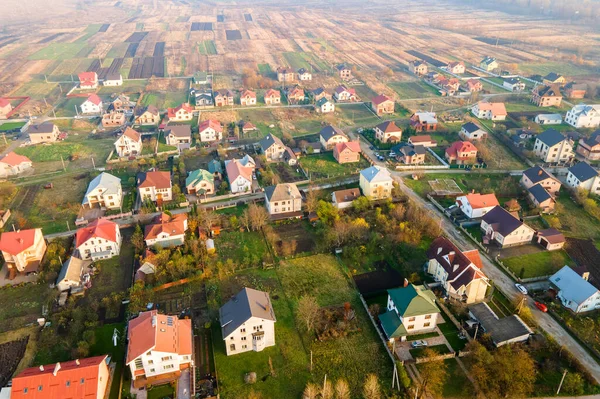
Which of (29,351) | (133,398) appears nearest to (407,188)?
(133,398)

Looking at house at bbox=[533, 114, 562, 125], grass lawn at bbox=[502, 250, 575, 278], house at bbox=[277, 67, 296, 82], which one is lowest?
grass lawn at bbox=[502, 250, 575, 278]

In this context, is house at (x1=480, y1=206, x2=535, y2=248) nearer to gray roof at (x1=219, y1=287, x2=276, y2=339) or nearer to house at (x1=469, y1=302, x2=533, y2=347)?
house at (x1=469, y1=302, x2=533, y2=347)

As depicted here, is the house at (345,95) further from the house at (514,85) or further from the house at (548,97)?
the house at (548,97)

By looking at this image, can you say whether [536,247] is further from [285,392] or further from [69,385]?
[69,385]

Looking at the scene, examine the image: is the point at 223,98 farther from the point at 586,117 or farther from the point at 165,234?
the point at 586,117

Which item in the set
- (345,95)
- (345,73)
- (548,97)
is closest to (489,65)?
(548,97)

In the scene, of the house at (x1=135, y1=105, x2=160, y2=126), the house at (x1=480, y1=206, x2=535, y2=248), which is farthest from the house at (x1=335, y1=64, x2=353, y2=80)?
the house at (x1=480, y1=206, x2=535, y2=248)
